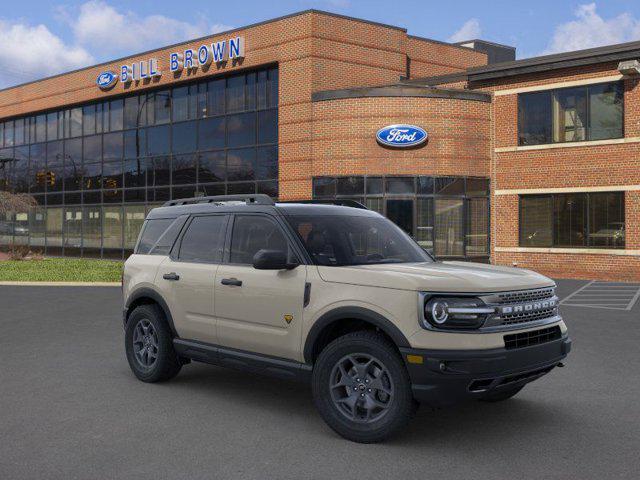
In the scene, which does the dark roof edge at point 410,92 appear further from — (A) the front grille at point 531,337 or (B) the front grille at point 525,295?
(A) the front grille at point 531,337

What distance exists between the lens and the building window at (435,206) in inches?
974

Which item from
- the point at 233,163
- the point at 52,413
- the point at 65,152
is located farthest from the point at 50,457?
the point at 65,152

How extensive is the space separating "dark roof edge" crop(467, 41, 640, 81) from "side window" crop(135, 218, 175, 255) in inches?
756

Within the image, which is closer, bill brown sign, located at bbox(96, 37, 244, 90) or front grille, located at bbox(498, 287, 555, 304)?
front grille, located at bbox(498, 287, 555, 304)

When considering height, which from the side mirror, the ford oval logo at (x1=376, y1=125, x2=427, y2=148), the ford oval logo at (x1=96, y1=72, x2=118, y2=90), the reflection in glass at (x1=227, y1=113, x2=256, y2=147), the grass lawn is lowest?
the grass lawn

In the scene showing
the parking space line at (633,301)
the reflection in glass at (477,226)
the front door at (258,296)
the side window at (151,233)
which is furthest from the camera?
the reflection in glass at (477,226)

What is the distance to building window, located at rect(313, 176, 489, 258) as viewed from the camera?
81.2 feet

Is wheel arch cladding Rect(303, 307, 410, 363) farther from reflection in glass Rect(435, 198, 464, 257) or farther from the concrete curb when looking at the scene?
reflection in glass Rect(435, 198, 464, 257)

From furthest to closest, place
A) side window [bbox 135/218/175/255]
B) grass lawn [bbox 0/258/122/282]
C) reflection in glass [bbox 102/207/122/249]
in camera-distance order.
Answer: reflection in glass [bbox 102/207/122/249], grass lawn [bbox 0/258/122/282], side window [bbox 135/218/175/255]

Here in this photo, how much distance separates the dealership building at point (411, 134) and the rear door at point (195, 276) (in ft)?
58.9

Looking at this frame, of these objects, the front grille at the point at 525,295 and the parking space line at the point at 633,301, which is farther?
the parking space line at the point at 633,301

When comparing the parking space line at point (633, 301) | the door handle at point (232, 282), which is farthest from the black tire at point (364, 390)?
the parking space line at point (633, 301)

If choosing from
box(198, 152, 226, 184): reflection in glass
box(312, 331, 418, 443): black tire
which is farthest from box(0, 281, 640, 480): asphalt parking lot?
box(198, 152, 226, 184): reflection in glass

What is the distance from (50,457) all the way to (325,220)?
3.02 metres
